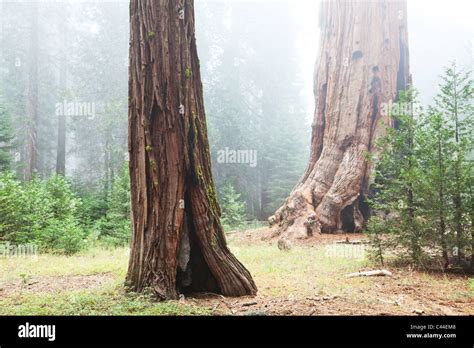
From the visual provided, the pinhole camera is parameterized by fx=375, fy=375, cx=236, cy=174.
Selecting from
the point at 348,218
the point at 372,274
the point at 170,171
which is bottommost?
the point at 372,274

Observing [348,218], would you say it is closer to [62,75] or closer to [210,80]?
[210,80]

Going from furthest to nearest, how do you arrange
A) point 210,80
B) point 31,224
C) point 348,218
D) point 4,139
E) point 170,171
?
point 210,80
point 4,139
point 348,218
point 31,224
point 170,171

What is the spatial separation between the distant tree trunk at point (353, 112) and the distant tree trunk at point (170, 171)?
5.17 m

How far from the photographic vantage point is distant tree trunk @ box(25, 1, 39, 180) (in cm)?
1545

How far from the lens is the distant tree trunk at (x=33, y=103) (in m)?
15.4

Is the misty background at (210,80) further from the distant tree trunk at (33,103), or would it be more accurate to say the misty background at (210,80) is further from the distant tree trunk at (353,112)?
the distant tree trunk at (353,112)

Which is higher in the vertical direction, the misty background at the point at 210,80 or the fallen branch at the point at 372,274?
the misty background at the point at 210,80

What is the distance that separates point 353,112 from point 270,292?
670 centimetres

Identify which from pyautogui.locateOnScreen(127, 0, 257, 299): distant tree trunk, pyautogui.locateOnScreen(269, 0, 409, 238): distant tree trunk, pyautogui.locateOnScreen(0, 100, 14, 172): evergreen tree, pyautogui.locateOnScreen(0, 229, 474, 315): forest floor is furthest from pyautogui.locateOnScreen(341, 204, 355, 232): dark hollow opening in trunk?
pyautogui.locateOnScreen(0, 100, 14, 172): evergreen tree

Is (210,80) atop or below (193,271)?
atop

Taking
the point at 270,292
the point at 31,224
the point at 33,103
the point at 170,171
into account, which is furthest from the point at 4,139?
the point at 270,292

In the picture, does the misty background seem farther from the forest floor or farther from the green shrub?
the forest floor

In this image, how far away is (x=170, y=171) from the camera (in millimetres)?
3441

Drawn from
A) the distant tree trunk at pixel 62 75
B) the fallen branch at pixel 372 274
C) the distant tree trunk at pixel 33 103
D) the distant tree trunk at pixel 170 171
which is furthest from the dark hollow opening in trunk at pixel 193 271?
the distant tree trunk at pixel 62 75
